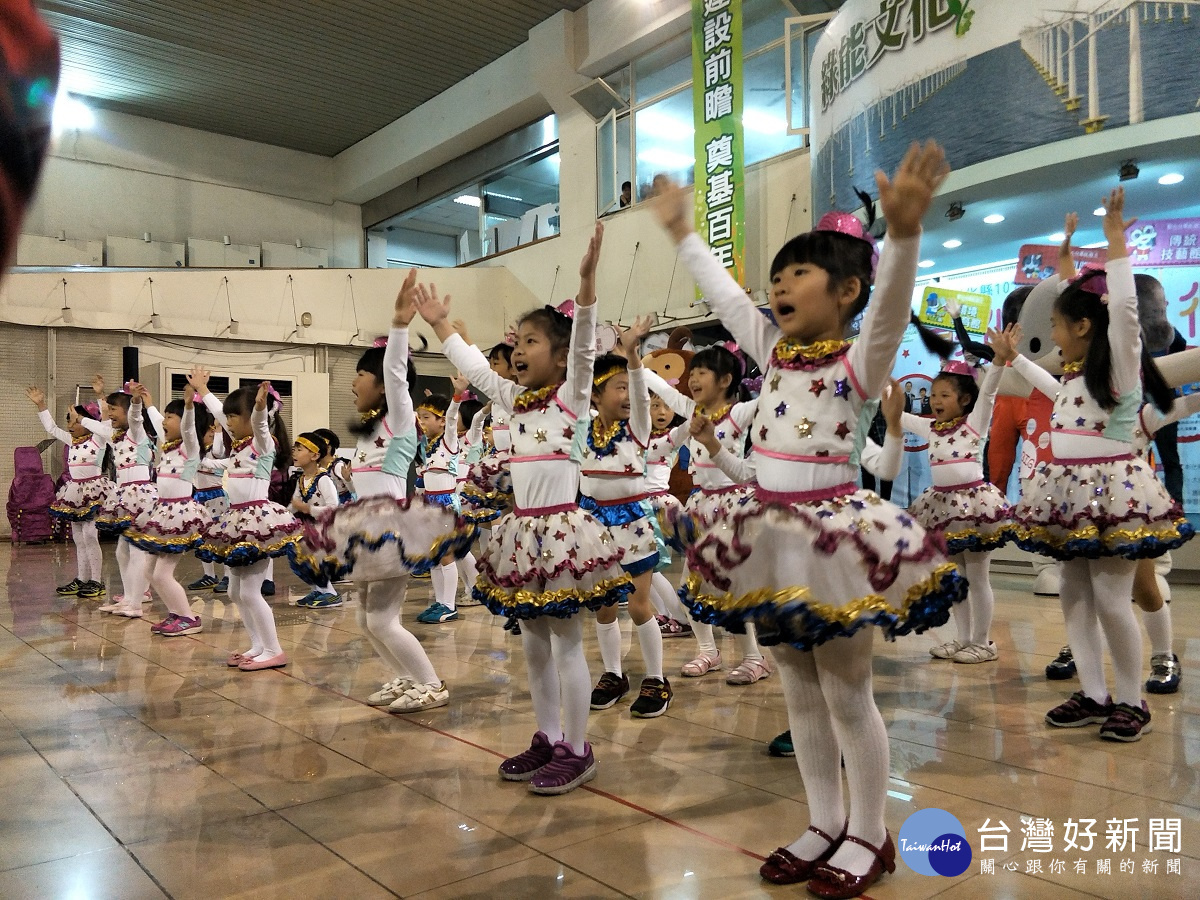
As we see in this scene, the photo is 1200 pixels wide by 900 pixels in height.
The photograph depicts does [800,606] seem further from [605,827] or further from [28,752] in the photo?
[28,752]

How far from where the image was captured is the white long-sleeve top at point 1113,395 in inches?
124

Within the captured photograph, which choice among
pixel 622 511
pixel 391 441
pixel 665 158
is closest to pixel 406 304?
pixel 391 441

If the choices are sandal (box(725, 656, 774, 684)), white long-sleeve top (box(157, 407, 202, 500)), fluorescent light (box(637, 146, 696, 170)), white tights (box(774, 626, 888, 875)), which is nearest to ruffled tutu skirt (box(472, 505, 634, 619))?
white tights (box(774, 626, 888, 875))

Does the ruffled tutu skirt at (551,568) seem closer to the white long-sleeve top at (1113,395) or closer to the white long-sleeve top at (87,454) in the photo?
the white long-sleeve top at (1113,395)

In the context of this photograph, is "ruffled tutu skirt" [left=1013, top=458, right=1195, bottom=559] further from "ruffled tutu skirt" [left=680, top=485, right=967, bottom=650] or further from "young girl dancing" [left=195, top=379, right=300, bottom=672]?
"young girl dancing" [left=195, top=379, right=300, bottom=672]

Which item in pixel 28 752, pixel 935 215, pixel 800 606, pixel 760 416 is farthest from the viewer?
pixel 935 215

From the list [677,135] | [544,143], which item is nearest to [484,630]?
[677,135]

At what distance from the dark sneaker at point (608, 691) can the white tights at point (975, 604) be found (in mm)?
2008

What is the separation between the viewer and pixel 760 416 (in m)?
2.36

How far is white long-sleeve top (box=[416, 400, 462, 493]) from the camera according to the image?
23.0ft

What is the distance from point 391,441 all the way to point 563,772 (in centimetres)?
182

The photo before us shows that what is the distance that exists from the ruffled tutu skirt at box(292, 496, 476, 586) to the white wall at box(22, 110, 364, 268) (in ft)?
46.9

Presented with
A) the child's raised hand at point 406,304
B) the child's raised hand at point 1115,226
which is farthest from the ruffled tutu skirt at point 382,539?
the child's raised hand at point 1115,226

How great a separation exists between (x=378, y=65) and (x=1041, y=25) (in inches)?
439
